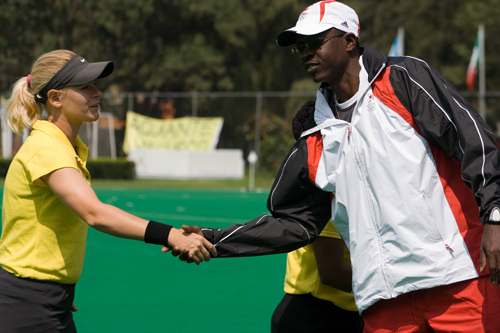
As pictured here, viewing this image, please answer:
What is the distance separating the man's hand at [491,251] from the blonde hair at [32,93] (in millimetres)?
2084

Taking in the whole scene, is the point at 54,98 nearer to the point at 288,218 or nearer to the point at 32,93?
the point at 32,93

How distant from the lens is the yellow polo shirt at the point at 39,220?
3354 mm

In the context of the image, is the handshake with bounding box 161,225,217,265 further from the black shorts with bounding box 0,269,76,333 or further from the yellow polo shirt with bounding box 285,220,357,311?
the black shorts with bounding box 0,269,76,333

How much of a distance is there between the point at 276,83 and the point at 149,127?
1524 centimetres

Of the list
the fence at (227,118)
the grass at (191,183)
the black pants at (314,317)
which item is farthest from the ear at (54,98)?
the fence at (227,118)

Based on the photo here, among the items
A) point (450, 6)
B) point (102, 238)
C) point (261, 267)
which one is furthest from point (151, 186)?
point (450, 6)

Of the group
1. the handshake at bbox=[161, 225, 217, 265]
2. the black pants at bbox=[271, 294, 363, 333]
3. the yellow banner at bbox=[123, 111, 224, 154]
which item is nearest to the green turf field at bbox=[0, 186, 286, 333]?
the black pants at bbox=[271, 294, 363, 333]

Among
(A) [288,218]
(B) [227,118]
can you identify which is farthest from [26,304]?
(B) [227,118]

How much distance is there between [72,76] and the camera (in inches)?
140

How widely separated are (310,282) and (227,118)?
2636cm

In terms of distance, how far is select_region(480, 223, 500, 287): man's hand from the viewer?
9.30ft

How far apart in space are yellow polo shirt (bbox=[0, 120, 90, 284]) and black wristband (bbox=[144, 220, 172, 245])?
0.34 m

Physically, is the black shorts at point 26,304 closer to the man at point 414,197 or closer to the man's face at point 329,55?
the man at point 414,197

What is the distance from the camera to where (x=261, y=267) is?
30.1 feet
